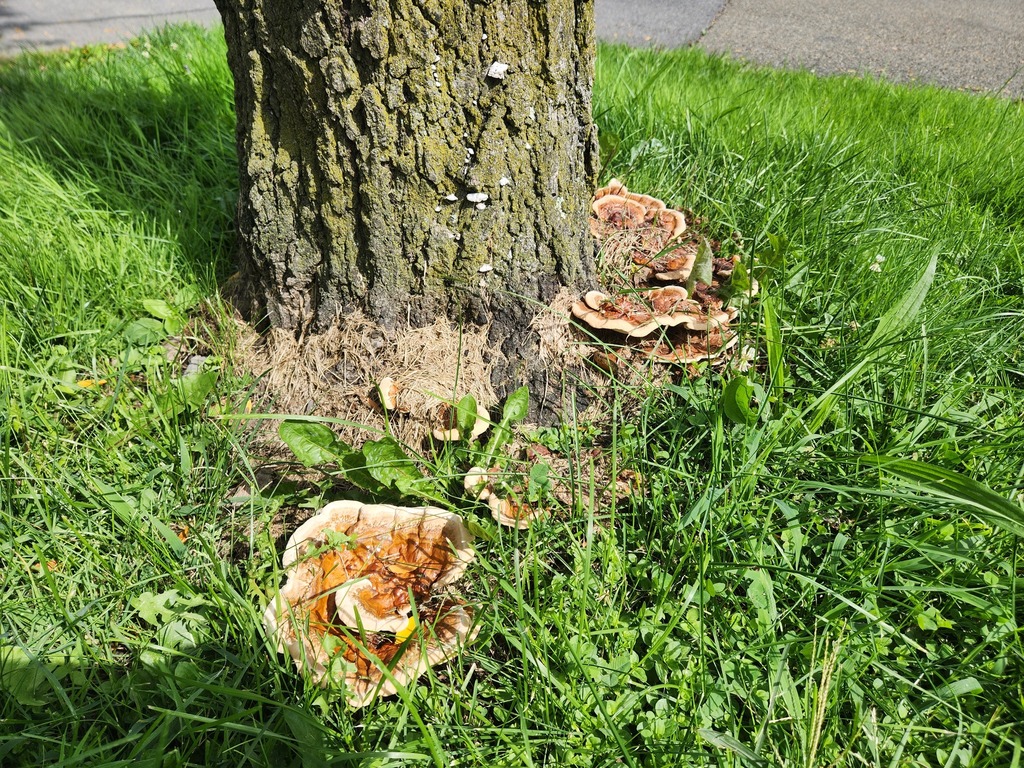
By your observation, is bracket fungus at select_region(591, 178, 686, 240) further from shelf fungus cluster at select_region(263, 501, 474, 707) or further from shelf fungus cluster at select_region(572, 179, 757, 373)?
shelf fungus cluster at select_region(263, 501, 474, 707)

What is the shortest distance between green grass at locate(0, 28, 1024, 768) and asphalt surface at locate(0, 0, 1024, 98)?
412 cm

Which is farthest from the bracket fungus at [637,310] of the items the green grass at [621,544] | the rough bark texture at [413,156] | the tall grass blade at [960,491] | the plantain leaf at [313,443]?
the plantain leaf at [313,443]

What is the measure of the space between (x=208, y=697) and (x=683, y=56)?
538 centimetres

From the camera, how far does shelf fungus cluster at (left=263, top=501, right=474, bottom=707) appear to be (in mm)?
1532

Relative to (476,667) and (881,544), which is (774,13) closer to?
(881,544)

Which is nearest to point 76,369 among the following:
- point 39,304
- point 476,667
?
point 39,304

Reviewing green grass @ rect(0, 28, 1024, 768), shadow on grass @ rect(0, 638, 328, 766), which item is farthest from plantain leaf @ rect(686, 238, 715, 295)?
shadow on grass @ rect(0, 638, 328, 766)

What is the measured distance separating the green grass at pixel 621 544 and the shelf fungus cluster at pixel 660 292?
0.16m

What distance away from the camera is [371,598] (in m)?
1.67

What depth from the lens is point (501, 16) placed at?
6.33 feet

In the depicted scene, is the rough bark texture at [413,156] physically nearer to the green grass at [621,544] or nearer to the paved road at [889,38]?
the green grass at [621,544]

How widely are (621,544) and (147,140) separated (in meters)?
3.17

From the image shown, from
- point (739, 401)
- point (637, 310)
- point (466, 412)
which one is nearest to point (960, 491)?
point (739, 401)

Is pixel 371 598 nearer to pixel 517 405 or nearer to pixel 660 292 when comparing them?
pixel 517 405
